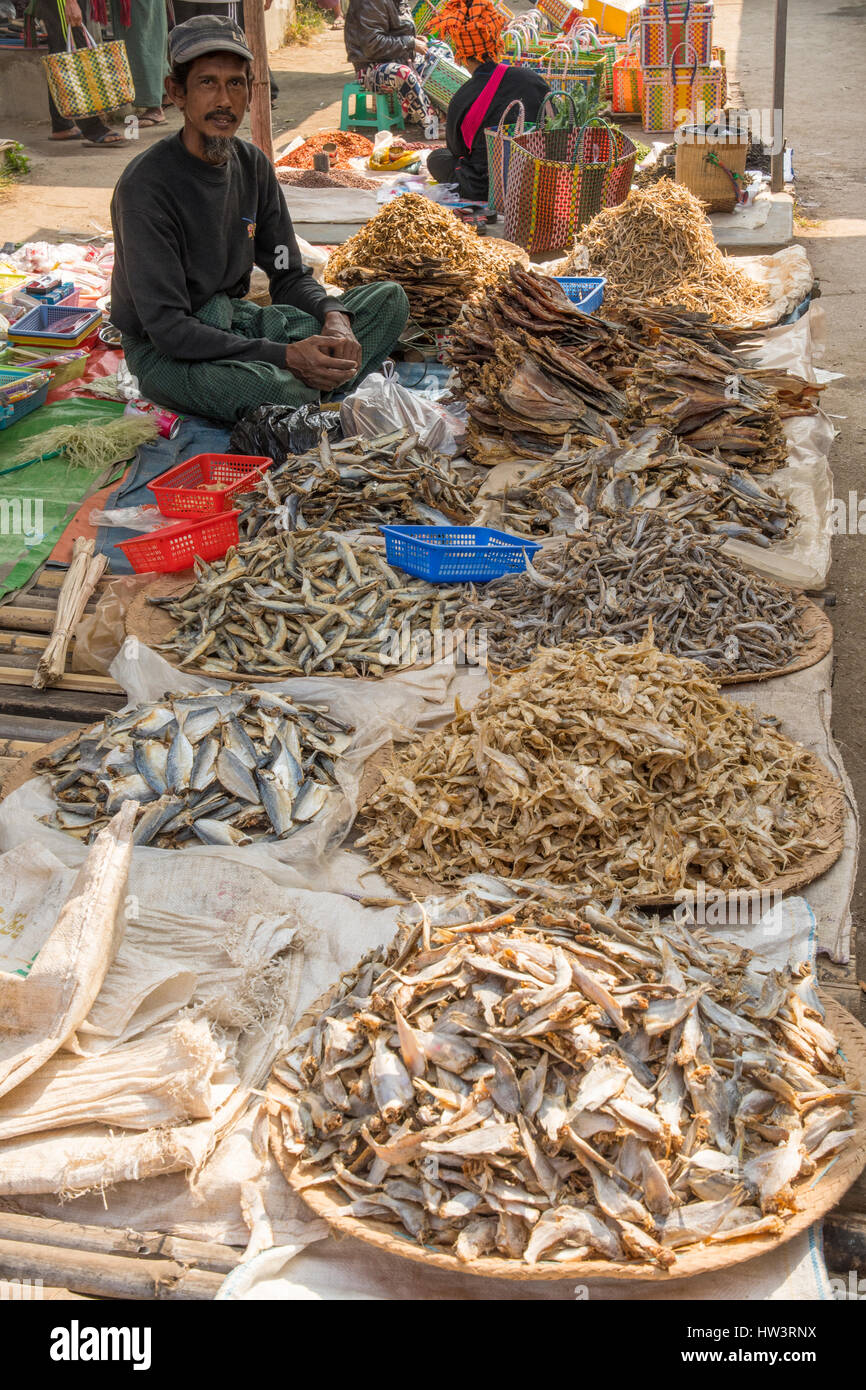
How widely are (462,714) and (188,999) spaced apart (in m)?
1.05

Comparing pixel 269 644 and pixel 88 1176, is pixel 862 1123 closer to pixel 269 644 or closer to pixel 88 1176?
pixel 88 1176

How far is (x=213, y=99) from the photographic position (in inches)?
168

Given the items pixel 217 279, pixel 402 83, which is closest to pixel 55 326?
pixel 217 279

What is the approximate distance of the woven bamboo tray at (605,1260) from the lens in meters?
1.70

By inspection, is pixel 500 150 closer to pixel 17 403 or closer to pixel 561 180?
pixel 561 180

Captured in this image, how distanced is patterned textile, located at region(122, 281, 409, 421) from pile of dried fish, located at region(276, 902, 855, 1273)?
3121 mm

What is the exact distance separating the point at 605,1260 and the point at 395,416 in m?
3.54

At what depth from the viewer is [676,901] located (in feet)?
8.16

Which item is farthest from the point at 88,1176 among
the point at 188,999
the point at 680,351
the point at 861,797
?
the point at 680,351

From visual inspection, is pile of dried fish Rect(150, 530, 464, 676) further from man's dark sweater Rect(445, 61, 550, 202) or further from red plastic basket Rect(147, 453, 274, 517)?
man's dark sweater Rect(445, 61, 550, 202)

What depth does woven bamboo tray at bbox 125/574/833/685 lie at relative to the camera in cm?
330

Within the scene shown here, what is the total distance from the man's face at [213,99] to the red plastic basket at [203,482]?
120cm

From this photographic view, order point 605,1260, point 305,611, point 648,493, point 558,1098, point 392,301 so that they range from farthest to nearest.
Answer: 1. point 392,301
2. point 648,493
3. point 305,611
4. point 558,1098
5. point 605,1260

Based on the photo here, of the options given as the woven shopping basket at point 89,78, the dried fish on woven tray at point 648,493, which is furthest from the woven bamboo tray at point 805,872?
the woven shopping basket at point 89,78
